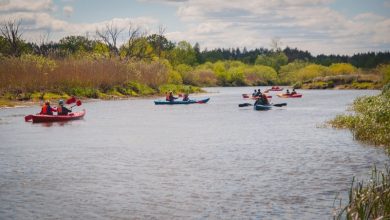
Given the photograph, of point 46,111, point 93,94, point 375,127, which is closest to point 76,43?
point 93,94

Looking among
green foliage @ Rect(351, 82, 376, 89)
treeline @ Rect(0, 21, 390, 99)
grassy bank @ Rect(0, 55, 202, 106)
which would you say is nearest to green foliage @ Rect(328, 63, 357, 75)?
treeline @ Rect(0, 21, 390, 99)

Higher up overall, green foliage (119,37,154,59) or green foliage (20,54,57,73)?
green foliage (119,37,154,59)

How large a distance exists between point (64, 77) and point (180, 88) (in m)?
28.0

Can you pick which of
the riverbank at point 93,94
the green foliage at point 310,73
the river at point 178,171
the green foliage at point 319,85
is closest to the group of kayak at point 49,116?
the river at point 178,171

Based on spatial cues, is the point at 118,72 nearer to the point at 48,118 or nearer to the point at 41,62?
the point at 41,62

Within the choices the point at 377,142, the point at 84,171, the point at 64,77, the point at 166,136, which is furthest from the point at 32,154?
the point at 64,77

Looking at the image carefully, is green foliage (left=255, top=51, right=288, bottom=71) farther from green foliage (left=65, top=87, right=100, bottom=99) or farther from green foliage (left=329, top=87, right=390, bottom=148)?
green foliage (left=329, top=87, right=390, bottom=148)

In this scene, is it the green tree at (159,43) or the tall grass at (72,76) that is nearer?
the tall grass at (72,76)

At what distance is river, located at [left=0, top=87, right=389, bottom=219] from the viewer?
13086 mm

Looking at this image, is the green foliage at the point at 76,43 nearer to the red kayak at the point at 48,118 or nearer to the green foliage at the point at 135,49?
the green foliage at the point at 135,49

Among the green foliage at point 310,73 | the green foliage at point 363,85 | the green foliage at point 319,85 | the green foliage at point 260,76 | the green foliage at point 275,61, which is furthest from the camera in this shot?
the green foliage at point 275,61

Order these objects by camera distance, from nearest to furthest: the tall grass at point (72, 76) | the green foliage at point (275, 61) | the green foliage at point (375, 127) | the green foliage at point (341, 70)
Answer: the green foliage at point (375, 127), the tall grass at point (72, 76), the green foliage at point (341, 70), the green foliage at point (275, 61)

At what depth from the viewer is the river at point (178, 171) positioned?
13.1 meters

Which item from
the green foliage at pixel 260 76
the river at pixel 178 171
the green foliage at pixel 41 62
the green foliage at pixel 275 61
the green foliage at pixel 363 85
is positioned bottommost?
the river at pixel 178 171
